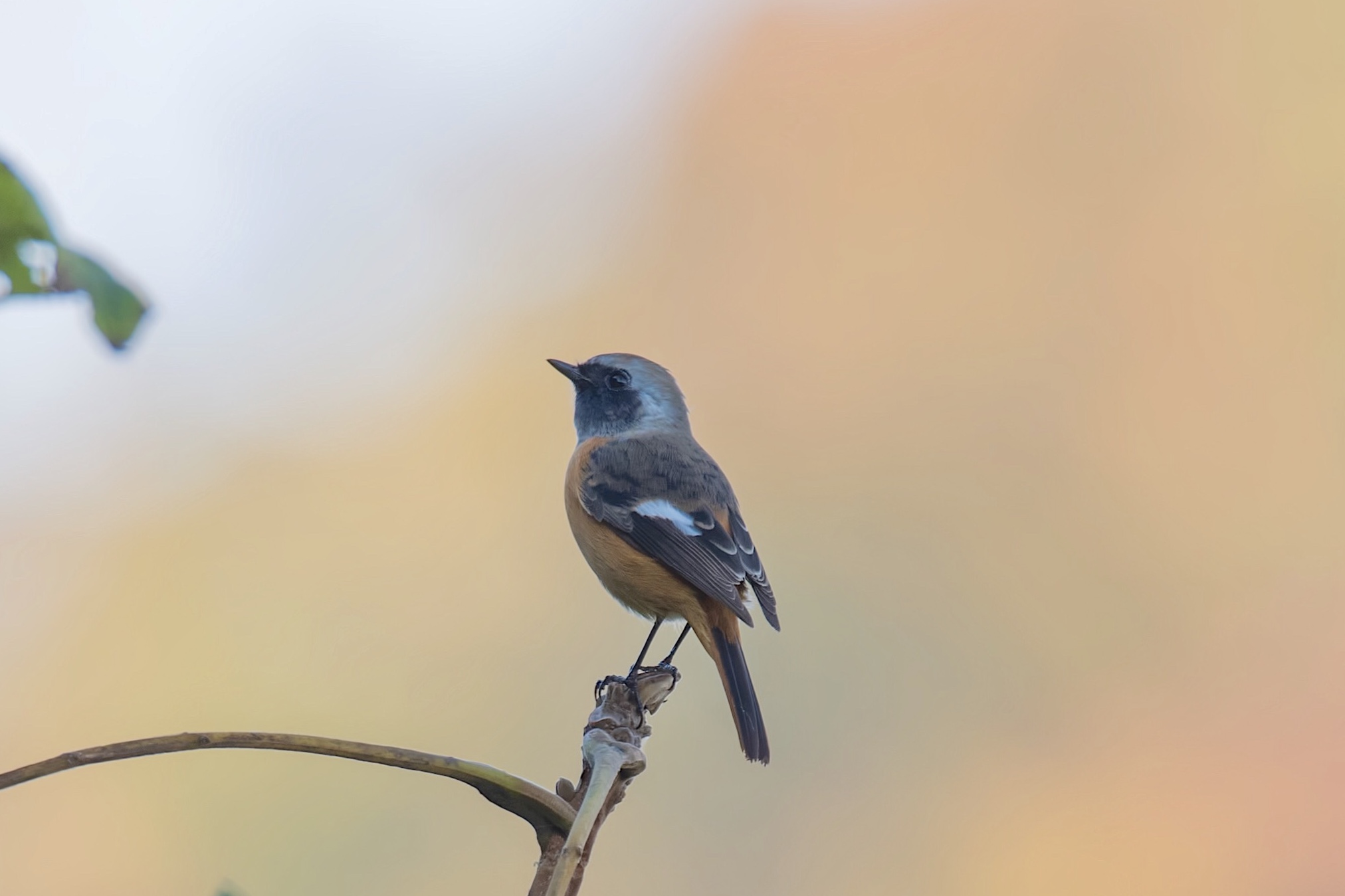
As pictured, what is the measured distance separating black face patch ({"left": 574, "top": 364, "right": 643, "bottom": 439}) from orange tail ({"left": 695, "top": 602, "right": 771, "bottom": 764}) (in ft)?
4.17

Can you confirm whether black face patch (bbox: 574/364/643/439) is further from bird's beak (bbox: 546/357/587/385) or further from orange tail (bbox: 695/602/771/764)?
orange tail (bbox: 695/602/771/764)

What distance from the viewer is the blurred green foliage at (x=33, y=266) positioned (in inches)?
36.2

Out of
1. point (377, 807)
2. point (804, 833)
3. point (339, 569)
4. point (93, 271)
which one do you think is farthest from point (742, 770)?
point (93, 271)

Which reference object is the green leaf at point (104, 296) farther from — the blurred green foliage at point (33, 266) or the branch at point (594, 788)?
the branch at point (594, 788)

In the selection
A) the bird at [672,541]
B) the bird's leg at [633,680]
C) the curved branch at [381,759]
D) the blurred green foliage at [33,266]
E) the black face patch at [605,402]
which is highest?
the black face patch at [605,402]

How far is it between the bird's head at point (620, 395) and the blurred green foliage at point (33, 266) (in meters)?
3.87

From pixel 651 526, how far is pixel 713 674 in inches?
75.0

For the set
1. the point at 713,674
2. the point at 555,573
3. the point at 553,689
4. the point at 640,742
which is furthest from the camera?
the point at 555,573

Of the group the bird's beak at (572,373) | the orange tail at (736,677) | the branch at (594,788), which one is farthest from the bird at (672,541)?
the branch at (594,788)

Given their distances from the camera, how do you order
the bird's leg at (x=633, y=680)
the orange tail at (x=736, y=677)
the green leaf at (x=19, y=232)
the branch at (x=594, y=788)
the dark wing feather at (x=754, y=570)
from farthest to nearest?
1. the dark wing feather at (x=754, y=570)
2. the orange tail at (x=736, y=677)
3. the bird's leg at (x=633, y=680)
4. the branch at (x=594, y=788)
5. the green leaf at (x=19, y=232)

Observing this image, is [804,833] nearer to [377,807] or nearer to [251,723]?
[377,807]

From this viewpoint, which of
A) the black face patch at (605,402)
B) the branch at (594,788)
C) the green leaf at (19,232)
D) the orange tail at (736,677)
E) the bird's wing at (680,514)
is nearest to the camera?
the green leaf at (19,232)

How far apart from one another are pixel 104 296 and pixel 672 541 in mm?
2957

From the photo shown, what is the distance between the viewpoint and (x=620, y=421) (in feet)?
15.9
